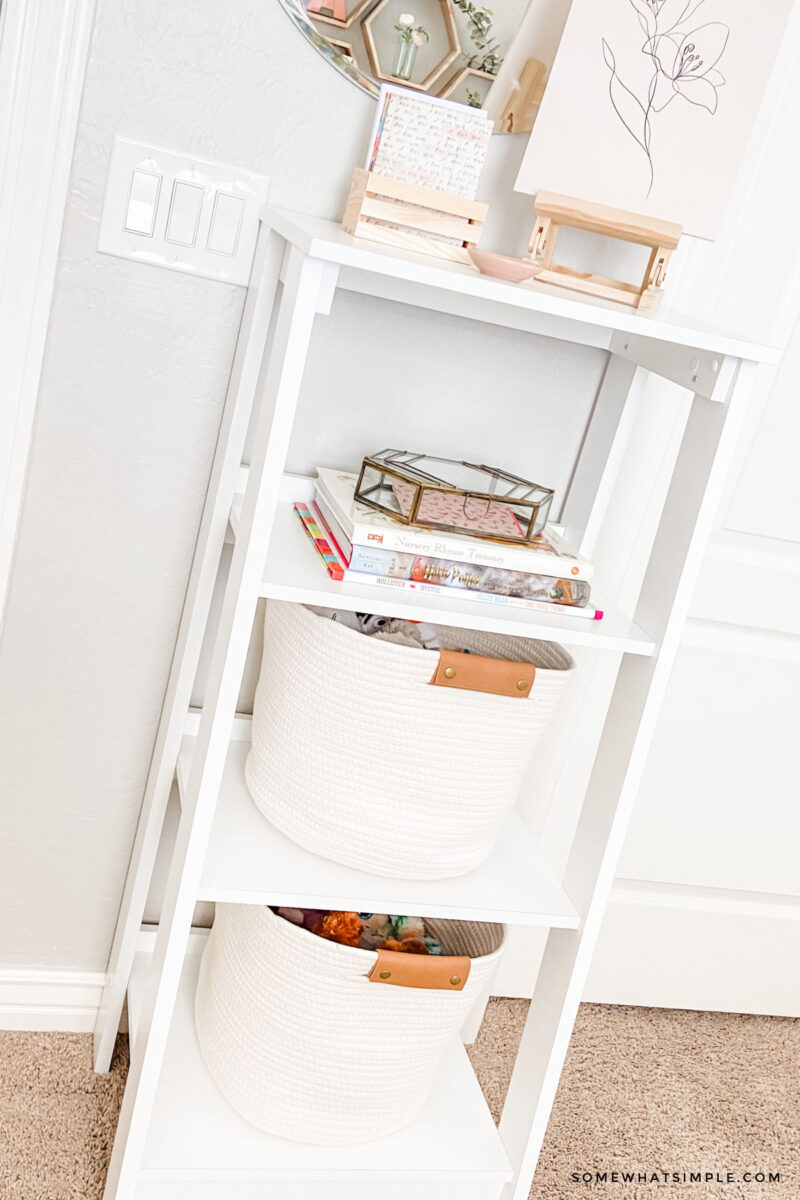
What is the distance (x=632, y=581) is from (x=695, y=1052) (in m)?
0.79

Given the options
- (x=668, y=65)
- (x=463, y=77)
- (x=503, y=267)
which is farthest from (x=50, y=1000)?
(x=668, y=65)

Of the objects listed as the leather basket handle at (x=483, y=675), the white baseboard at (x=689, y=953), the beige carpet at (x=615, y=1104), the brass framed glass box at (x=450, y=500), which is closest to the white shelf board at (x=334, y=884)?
the leather basket handle at (x=483, y=675)

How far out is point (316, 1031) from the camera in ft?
3.70

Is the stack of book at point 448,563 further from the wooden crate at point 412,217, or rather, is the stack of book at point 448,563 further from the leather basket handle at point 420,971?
the leather basket handle at point 420,971

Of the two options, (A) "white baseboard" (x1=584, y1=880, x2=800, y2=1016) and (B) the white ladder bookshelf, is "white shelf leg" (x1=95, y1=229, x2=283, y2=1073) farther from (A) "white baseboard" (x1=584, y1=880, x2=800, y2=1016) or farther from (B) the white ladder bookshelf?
(A) "white baseboard" (x1=584, y1=880, x2=800, y2=1016)

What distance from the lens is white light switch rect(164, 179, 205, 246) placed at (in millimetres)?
1154

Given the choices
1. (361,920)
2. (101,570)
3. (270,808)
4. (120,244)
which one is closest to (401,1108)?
(361,920)

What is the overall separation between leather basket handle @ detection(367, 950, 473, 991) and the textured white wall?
0.46 metres

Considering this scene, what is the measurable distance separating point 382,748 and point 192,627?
0.34 meters

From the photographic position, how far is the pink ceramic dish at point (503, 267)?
97 centimetres

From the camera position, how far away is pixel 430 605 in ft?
3.28

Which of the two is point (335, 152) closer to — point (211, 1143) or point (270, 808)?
point (270, 808)

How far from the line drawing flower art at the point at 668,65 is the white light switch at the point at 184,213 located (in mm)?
444

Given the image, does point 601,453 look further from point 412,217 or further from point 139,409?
point 139,409
